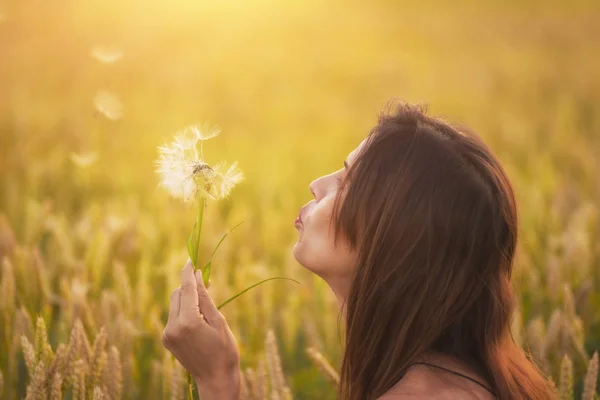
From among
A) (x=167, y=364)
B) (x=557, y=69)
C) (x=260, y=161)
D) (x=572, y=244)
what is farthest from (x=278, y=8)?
(x=167, y=364)

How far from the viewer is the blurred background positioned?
2.24m

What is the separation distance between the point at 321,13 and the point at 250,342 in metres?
6.35

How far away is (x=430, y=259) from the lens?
160 cm

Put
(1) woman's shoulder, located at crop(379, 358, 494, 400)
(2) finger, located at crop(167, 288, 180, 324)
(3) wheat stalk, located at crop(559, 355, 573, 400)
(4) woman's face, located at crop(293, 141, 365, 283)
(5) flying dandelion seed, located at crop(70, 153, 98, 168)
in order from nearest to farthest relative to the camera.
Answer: (1) woman's shoulder, located at crop(379, 358, 494, 400)
(2) finger, located at crop(167, 288, 180, 324)
(4) woman's face, located at crop(293, 141, 365, 283)
(3) wheat stalk, located at crop(559, 355, 573, 400)
(5) flying dandelion seed, located at crop(70, 153, 98, 168)

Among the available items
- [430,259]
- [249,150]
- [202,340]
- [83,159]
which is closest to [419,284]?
[430,259]

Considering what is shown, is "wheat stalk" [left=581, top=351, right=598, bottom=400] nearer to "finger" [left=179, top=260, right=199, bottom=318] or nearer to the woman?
the woman

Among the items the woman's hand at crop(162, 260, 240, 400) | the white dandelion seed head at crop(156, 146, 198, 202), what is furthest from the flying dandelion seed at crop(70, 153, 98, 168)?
the woman's hand at crop(162, 260, 240, 400)

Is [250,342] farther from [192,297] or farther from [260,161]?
[260,161]

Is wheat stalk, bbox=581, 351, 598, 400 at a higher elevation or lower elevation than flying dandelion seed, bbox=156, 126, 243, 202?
lower

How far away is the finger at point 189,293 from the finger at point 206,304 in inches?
0.8

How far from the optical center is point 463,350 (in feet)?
5.45

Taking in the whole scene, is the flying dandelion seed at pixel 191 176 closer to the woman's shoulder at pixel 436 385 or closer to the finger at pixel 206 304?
the finger at pixel 206 304

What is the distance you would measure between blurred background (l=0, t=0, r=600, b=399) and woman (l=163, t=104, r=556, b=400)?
212 millimetres

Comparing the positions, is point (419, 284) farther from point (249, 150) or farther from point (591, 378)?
point (249, 150)
